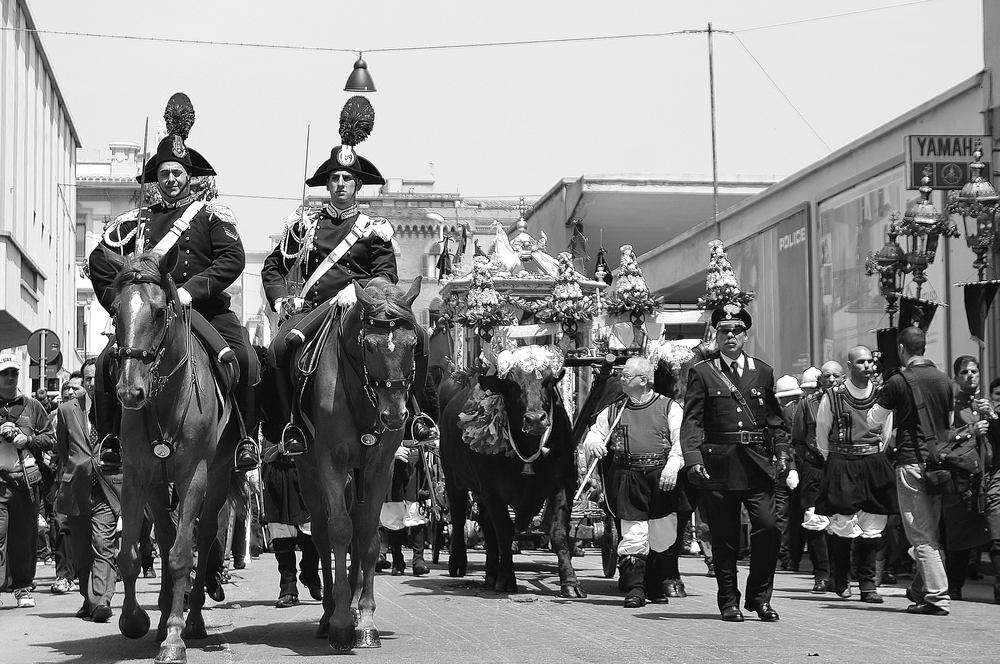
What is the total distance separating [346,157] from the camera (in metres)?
11.6

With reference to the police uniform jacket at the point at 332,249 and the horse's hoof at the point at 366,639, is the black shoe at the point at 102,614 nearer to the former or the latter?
the police uniform jacket at the point at 332,249

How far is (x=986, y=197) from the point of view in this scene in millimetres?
16406

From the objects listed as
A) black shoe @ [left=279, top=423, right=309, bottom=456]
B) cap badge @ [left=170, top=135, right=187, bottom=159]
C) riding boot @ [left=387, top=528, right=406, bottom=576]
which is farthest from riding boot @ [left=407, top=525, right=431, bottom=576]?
cap badge @ [left=170, top=135, right=187, bottom=159]

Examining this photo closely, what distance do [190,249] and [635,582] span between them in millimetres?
5155

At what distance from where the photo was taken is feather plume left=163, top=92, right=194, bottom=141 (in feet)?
36.3

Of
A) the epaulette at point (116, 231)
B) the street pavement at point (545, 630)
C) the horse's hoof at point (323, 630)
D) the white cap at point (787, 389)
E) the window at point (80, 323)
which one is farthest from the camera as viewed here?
the window at point (80, 323)

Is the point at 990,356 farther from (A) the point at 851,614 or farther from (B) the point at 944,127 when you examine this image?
(A) the point at 851,614

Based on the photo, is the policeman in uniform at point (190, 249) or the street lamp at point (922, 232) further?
the street lamp at point (922, 232)

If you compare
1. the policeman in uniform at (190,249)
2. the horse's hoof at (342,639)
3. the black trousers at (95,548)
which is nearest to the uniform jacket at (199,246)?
the policeman in uniform at (190,249)

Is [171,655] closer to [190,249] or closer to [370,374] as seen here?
[370,374]

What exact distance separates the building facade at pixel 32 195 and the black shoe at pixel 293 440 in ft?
54.9

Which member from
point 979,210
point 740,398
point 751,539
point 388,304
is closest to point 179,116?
point 388,304

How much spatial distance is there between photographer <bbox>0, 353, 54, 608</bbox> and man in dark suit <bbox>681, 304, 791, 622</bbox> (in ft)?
21.6

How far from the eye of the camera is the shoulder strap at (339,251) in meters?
11.1
